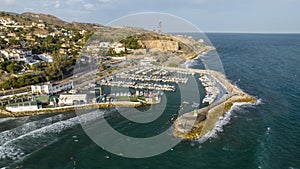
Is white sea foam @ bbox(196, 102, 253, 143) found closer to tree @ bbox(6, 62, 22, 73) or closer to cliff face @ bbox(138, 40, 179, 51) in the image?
tree @ bbox(6, 62, 22, 73)

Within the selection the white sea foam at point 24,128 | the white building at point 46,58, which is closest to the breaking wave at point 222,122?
the white sea foam at point 24,128

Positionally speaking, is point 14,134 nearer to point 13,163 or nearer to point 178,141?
point 13,163

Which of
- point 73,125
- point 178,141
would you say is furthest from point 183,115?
point 73,125

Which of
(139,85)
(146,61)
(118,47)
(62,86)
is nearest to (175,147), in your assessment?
(139,85)

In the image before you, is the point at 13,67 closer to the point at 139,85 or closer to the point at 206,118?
the point at 139,85

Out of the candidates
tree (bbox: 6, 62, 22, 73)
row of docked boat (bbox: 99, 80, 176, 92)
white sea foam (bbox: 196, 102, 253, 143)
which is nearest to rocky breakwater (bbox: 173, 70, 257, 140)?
white sea foam (bbox: 196, 102, 253, 143)

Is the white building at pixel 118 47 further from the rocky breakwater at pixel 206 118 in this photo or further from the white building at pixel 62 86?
the rocky breakwater at pixel 206 118
